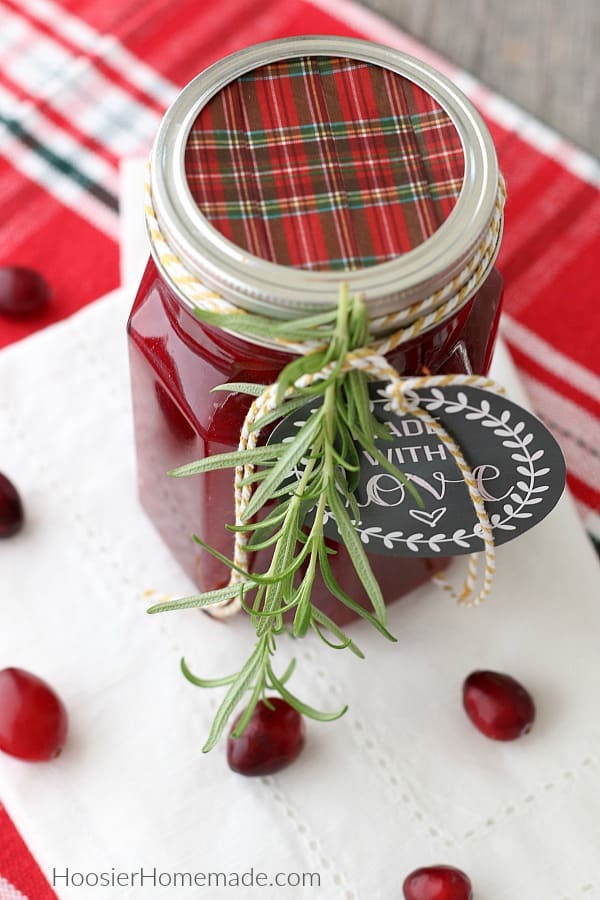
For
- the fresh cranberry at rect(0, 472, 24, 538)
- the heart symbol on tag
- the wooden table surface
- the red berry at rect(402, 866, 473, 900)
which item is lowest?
the red berry at rect(402, 866, 473, 900)

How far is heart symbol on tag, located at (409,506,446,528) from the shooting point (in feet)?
1.53

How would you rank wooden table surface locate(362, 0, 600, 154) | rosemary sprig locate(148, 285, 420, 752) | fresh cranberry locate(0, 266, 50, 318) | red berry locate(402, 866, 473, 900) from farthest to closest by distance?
wooden table surface locate(362, 0, 600, 154) → fresh cranberry locate(0, 266, 50, 318) → red berry locate(402, 866, 473, 900) → rosemary sprig locate(148, 285, 420, 752)

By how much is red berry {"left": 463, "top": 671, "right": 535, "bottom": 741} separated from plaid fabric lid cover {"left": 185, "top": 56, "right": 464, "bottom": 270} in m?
0.26

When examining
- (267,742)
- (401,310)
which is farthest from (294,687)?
(401,310)

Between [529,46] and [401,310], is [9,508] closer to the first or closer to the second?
[401,310]

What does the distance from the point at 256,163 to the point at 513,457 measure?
0.17 metres

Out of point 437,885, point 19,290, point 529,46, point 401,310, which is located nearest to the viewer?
point 401,310

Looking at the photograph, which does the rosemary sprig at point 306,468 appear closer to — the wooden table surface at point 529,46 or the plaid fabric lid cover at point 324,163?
the plaid fabric lid cover at point 324,163

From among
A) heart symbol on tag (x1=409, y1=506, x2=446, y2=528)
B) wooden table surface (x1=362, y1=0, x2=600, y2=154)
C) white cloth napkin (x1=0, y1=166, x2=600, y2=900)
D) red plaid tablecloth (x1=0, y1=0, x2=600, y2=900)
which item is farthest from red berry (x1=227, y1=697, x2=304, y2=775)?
wooden table surface (x1=362, y1=0, x2=600, y2=154)

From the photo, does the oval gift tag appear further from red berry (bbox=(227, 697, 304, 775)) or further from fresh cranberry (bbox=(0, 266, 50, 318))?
fresh cranberry (bbox=(0, 266, 50, 318))

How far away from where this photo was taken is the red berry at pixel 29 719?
53cm

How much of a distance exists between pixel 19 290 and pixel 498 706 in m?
0.40

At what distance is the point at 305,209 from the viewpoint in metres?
0.41

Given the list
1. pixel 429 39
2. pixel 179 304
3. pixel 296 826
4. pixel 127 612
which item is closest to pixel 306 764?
pixel 296 826
